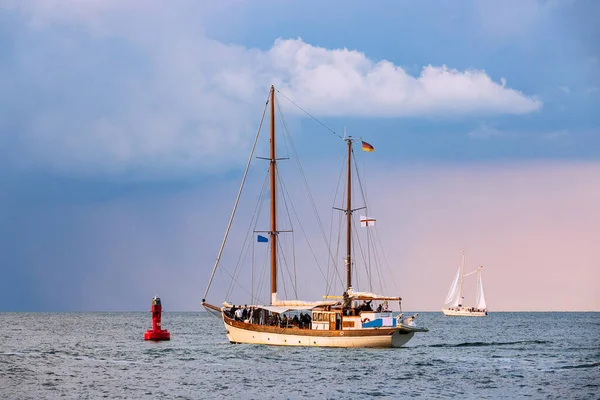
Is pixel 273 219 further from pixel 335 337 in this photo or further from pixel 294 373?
pixel 294 373

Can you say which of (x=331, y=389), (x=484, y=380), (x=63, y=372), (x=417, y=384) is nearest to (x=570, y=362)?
(x=484, y=380)

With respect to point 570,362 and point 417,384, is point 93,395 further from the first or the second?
point 570,362

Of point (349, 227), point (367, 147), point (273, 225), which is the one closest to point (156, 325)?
point (273, 225)

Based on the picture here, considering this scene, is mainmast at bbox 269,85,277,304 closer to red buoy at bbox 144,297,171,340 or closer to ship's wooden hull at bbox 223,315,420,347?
ship's wooden hull at bbox 223,315,420,347

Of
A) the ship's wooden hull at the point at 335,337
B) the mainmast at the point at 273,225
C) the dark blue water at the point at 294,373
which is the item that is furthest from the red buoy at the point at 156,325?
the ship's wooden hull at the point at 335,337

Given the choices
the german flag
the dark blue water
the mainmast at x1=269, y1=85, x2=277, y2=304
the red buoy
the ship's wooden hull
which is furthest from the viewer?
the red buoy

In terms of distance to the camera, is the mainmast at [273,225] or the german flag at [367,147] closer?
the mainmast at [273,225]

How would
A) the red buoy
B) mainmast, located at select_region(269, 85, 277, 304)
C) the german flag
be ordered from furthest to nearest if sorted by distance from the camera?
1. the red buoy
2. the german flag
3. mainmast, located at select_region(269, 85, 277, 304)

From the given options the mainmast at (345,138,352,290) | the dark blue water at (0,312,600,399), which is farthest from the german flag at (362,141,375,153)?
the dark blue water at (0,312,600,399)

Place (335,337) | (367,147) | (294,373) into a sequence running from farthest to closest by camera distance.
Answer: (367,147) < (335,337) < (294,373)

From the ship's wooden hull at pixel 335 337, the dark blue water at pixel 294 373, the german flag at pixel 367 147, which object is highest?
the german flag at pixel 367 147

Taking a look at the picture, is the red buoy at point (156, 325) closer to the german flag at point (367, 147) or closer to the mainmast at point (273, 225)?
the mainmast at point (273, 225)

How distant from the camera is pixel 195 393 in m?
55.3

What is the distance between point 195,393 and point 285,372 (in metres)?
12.3
